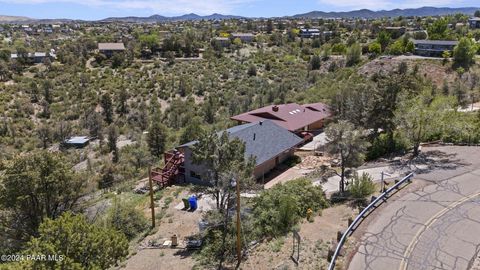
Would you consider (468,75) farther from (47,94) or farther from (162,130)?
(47,94)

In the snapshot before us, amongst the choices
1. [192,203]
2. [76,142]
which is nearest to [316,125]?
[192,203]

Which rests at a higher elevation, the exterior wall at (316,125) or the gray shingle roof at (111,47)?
the gray shingle roof at (111,47)

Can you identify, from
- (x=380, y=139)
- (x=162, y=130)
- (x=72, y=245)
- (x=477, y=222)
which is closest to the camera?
(x=72, y=245)

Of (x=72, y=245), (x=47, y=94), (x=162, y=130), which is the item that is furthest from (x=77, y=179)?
(x=47, y=94)

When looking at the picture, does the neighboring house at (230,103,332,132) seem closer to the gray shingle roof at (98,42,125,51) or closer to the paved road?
the paved road

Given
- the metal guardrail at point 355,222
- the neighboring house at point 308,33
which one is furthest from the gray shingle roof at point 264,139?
the neighboring house at point 308,33

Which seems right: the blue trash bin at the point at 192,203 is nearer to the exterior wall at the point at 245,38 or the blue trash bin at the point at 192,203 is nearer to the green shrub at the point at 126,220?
the green shrub at the point at 126,220

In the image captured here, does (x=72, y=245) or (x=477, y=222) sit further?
(x=477, y=222)
